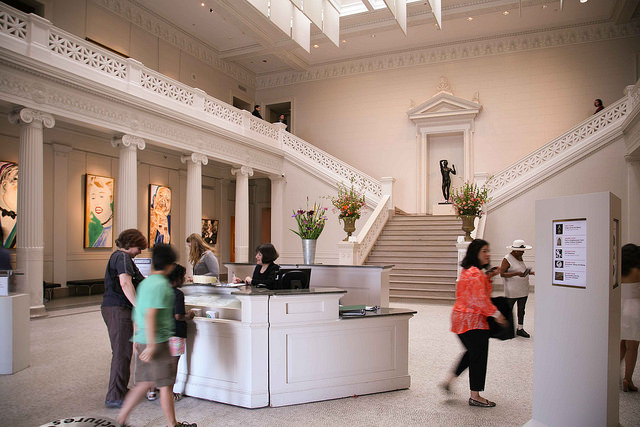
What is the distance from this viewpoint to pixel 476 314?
13.8 ft

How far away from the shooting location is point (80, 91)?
10.0m

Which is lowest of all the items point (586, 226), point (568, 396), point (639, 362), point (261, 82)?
point (639, 362)

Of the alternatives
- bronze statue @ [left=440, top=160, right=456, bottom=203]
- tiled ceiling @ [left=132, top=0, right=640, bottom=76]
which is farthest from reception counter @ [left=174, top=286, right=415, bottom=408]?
bronze statue @ [left=440, top=160, right=456, bottom=203]

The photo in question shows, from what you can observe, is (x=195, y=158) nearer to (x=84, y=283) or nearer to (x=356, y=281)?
(x=84, y=283)

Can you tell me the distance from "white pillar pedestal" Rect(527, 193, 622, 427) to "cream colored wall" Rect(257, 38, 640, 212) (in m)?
15.3

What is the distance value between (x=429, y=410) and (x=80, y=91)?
986 centimetres

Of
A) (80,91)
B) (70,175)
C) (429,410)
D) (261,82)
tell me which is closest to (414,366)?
(429,410)

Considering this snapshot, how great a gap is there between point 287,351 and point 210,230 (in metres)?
15.7

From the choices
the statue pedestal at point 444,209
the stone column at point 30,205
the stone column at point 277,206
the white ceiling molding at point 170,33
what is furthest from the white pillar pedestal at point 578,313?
the white ceiling molding at point 170,33

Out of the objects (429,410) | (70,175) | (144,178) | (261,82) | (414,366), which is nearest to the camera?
(429,410)

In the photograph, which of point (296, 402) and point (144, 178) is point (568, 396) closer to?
point (296, 402)

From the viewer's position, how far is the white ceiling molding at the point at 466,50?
16.6 meters

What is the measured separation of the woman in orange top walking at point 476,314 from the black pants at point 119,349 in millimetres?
3231

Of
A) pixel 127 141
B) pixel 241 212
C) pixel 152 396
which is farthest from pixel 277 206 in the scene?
pixel 152 396
